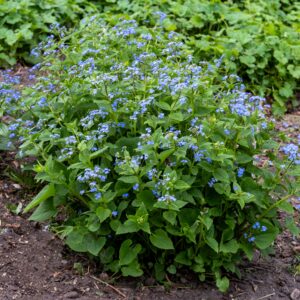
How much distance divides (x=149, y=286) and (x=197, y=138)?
914 mm

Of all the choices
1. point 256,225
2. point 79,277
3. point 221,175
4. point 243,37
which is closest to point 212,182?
→ point 221,175

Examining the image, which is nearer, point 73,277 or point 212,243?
point 212,243

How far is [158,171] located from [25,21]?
3.41 metres

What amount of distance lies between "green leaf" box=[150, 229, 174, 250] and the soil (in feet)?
1.35

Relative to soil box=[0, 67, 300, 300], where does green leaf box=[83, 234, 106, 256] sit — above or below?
above

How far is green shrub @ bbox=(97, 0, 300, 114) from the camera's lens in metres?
5.73

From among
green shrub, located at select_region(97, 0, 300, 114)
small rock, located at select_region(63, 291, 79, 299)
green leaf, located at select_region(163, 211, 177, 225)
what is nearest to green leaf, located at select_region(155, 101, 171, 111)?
green leaf, located at select_region(163, 211, 177, 225)

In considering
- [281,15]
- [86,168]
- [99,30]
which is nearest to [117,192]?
[86,168]

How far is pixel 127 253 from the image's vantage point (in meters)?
3.13

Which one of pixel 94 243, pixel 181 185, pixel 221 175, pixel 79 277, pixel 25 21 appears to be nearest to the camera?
pixel 181 185

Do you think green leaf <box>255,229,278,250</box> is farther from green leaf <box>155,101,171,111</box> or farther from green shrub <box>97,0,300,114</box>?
green shrub <box>97,0,300,114</box>

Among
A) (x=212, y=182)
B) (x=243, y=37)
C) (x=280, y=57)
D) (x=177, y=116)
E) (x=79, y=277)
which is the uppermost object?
(x=177, y=116)

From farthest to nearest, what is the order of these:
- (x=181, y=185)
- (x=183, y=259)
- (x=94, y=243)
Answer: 1. (x=183, y=259)
2. (x=94, y=243)
3. (x=181, y=185)

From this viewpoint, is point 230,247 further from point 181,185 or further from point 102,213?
point 102,213
